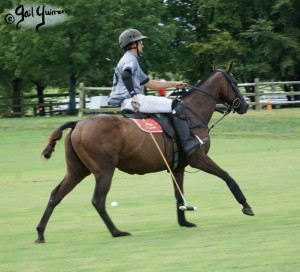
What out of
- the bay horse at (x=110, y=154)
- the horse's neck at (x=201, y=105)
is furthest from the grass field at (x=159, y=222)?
the horse's neck at (x=201, y=105)

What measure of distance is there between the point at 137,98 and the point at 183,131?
0.81 metres

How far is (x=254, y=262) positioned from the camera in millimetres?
8633

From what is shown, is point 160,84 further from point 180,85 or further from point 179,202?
Answer: point 179,202

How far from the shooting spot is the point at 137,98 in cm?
1177

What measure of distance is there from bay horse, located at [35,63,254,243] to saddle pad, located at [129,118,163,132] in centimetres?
6

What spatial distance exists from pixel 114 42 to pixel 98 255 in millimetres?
39031

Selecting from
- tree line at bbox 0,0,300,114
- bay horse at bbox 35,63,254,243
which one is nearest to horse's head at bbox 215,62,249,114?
bay horse at bbox 35,63,254,243

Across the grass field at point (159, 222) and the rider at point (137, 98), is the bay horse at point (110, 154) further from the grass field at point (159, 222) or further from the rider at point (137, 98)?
the grass field at point (159, 222)

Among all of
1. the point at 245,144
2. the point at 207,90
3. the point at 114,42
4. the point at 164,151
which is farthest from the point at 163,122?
the point at 114,42

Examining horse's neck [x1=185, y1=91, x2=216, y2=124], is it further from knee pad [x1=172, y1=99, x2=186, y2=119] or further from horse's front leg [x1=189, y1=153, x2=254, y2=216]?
horse's front leg [x1=189, y1=153, x2=254, y2=216]

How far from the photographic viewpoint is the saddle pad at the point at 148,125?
38.7ft

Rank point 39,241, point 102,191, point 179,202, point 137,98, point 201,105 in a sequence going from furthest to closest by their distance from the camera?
point 201,105 < point 179,202 < point 137,98 < point 102,191 < point 39,241

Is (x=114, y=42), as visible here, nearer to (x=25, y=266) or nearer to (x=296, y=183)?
(x=296, y=183)

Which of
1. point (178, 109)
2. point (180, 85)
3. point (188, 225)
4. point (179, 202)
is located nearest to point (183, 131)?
point (178, 109)
